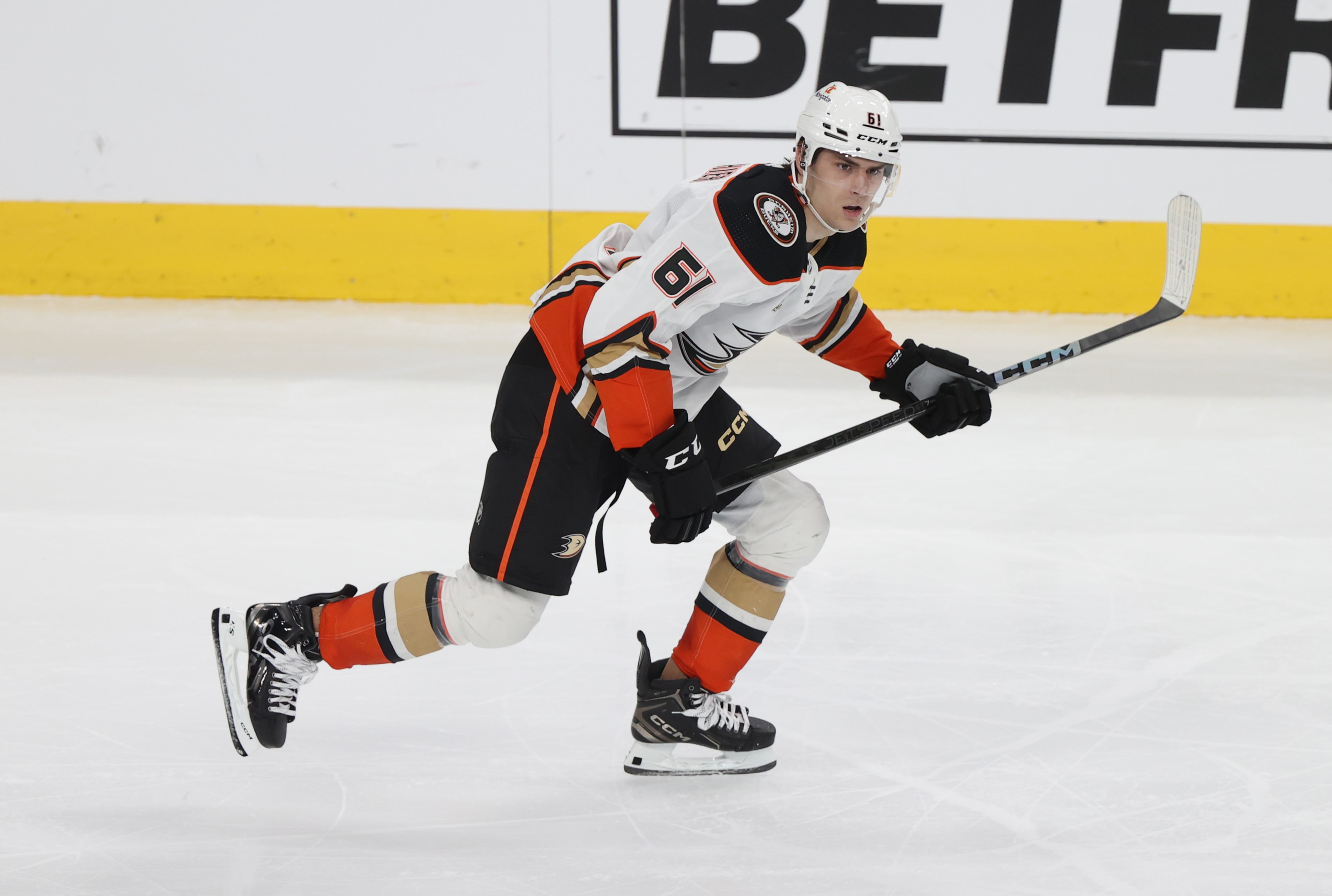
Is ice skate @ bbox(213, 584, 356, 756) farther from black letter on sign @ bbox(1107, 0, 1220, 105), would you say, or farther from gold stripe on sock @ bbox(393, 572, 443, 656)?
black letter on sign @ bbox(1107, 0, 1220, 105)

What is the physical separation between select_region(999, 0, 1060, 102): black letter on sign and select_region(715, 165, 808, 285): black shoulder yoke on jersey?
13.8 feet

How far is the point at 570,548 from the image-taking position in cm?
171

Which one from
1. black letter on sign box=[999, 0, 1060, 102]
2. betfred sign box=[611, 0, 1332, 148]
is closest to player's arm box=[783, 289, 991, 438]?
betfred sign box=[611, 0, 1332, 148]

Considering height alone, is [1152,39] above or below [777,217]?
above

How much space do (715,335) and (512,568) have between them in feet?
1.37

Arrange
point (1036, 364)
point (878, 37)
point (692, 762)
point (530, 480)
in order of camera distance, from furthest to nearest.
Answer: point (878, 37)
point (1036, 364)
point (692, 762)
point (530, 480)

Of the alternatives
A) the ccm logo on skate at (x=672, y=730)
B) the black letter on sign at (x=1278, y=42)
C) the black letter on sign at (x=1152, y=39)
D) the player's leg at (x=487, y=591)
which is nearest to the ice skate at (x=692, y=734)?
the ccm logo on skate at (x=672, y=730)

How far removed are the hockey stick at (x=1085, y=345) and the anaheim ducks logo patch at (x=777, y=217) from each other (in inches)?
13.5

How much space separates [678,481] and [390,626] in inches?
18.0

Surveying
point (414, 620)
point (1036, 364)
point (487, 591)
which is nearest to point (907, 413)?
point (1036, 364)

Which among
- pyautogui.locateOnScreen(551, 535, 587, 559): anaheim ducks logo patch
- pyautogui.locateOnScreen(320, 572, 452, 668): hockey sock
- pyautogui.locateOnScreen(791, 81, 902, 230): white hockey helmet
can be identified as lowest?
pyautogui.locateOnScreen(320, 572, 452, 668): hockey sock

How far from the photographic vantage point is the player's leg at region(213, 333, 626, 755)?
169 cm

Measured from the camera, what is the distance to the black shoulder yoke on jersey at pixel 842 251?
1.73m

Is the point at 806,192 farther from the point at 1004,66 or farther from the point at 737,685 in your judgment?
the point at 1004,66
